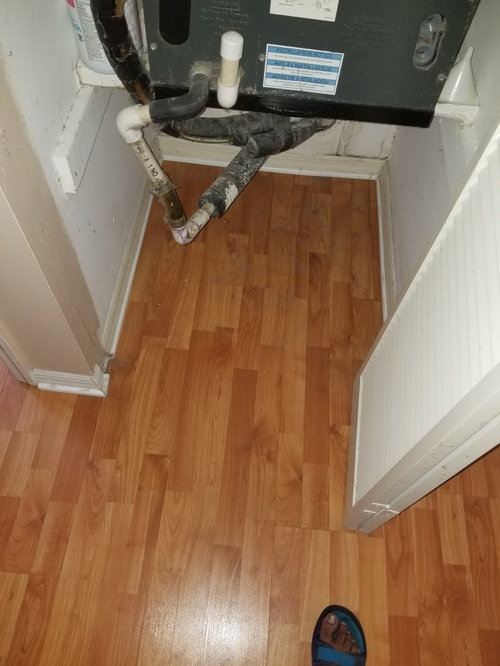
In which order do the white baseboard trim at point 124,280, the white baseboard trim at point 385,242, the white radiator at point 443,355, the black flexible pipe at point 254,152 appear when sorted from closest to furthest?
the white radiator at point 443,355
the black flexible pipe at point 254,152
the white baseboard trim at point 124,280
the white baseboard trim at point 385,242

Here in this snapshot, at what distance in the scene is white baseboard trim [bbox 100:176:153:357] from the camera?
141 centimetres

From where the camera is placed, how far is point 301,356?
1470 mm

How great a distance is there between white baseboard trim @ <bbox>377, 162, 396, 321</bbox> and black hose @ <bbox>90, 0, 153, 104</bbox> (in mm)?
891

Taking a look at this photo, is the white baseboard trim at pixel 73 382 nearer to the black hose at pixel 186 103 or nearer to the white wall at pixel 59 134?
the white wall at pixel 59 134

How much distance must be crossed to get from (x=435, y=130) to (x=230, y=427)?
97 centimetres

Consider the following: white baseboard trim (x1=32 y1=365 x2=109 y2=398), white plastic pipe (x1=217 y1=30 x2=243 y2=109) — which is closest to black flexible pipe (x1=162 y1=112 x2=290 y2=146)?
white plastic pipe (x1=217 y1=30 x2=243 y2=109)

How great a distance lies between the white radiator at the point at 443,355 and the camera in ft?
2.01

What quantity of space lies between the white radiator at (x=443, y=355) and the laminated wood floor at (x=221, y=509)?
10.2 inches

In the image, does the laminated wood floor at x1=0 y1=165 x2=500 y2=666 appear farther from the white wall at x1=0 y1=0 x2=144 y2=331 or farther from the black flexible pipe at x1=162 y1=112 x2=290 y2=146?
the black flexible pipe at x1=162 y1=112 x2=290 y2=146

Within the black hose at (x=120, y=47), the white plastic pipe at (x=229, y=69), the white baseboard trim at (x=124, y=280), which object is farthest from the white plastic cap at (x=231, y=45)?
the white baseboard trim at (x=124, y=280)

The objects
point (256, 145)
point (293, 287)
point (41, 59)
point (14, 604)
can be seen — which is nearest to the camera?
point (41, 59)

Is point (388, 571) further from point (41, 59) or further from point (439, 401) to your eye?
point (41, 59)

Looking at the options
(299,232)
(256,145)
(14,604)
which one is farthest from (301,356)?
(14,604)

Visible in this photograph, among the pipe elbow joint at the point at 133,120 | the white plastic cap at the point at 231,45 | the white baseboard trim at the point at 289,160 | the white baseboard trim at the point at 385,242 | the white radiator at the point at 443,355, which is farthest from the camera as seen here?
the white baseboard trim at the point at 289,160
